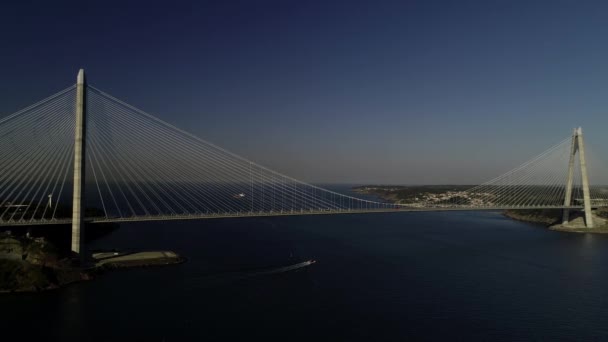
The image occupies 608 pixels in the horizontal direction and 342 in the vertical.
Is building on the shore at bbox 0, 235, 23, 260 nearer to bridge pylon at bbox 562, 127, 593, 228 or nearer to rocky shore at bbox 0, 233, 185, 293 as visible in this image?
rocky shore at bbox 0, 233, 185, 293

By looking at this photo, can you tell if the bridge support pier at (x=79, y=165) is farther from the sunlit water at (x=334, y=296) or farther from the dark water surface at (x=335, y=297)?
the dark water surface at (x=335, y=297)

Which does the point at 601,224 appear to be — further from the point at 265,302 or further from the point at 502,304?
the point at 265,302

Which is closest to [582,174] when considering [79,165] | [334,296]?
[334,296]

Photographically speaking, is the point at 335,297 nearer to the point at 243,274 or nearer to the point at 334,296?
the point at 334,296

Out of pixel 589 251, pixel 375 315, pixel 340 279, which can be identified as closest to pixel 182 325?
pixel 375 315

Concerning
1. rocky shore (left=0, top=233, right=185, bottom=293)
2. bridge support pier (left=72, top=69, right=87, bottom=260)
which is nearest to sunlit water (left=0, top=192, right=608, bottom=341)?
rocky shore (left=0, top=233, right=185, bottom=293)
